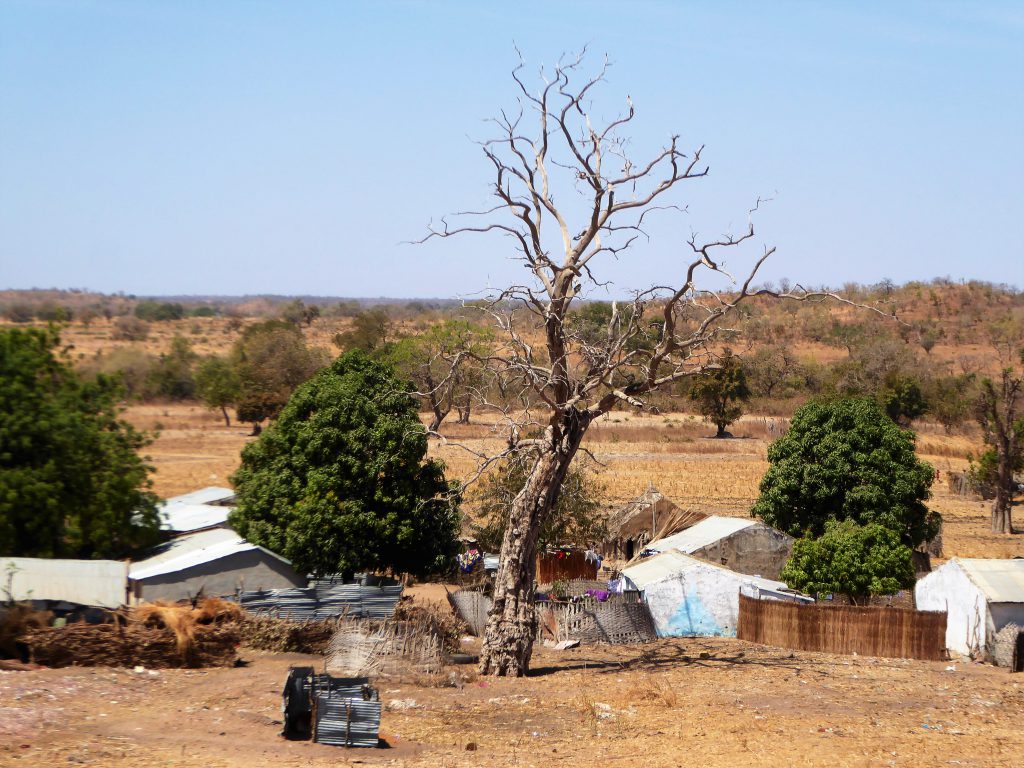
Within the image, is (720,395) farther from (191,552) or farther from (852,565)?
(191,552)

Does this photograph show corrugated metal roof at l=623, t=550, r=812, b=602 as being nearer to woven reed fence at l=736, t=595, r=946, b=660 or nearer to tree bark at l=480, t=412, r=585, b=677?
woven reed fence at l=736, t=595, r=946, b=660

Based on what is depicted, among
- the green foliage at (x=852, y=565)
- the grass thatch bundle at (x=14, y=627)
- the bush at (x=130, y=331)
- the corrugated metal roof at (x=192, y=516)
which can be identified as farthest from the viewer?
the bush at (x=130, y=331)

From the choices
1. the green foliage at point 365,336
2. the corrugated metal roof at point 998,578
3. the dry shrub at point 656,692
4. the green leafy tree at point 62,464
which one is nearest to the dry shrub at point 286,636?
the green leafy tree at point 62,464

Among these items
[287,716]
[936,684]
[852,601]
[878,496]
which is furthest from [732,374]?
[287,716]

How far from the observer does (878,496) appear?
2748cm

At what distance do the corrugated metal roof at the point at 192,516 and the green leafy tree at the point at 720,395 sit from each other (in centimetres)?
3716

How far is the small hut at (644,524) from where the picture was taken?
100ft

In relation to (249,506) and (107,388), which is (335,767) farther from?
(107,388)

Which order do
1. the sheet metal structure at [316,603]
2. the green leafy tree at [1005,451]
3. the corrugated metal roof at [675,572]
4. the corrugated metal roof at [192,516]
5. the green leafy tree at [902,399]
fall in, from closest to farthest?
the sheet metal structure at [316,603]
the corrugated metal roof at [675,572]
the corrugated metal roof at [192,516]
the green leafy tree at [1005,451]
the green leafy tree at [902,399]

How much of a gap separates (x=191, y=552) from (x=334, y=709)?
8467 mm

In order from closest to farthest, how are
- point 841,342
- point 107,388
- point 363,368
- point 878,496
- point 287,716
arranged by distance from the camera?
point 287,716, point 107,388, point 363,368, point 878,496, point 841,342

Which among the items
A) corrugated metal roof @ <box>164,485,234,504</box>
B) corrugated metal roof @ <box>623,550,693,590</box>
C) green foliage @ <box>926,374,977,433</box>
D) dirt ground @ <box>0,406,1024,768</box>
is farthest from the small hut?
green foliage @ <box>926,374,977,433</box>

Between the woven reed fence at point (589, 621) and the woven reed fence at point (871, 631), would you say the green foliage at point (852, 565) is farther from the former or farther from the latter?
the woven reed fence at point (589, 621)

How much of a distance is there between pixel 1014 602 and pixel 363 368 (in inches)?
535
